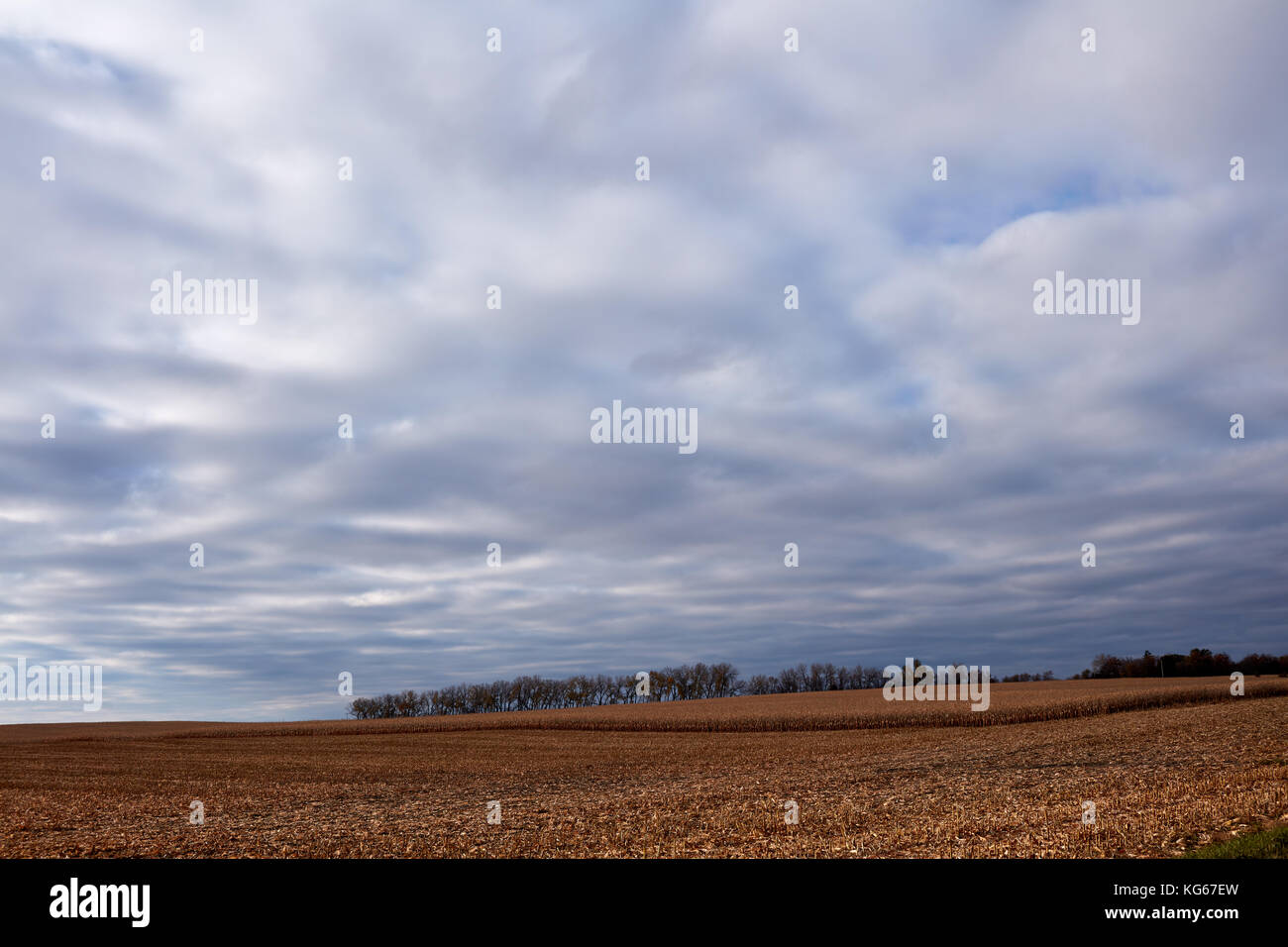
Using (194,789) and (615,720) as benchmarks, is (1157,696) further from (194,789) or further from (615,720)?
(194,789)

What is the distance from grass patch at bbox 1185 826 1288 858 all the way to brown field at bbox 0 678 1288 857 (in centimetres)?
81

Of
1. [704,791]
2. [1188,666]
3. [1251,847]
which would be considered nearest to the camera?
[1251,847]

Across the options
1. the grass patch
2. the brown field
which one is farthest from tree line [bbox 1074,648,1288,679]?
the grass patch

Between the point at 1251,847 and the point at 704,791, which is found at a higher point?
the point at 1251,847

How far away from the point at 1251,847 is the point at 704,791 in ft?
59.1

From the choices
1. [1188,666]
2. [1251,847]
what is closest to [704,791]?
[1251,847]

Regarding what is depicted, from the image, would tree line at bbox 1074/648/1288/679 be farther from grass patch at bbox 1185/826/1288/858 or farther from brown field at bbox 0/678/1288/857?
grass patch at bbox 1185/826/1288/858

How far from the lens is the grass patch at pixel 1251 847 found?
14783mm

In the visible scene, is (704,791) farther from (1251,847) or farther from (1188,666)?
(1188,666)

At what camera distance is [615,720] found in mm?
81938

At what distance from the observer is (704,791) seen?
2994cm
